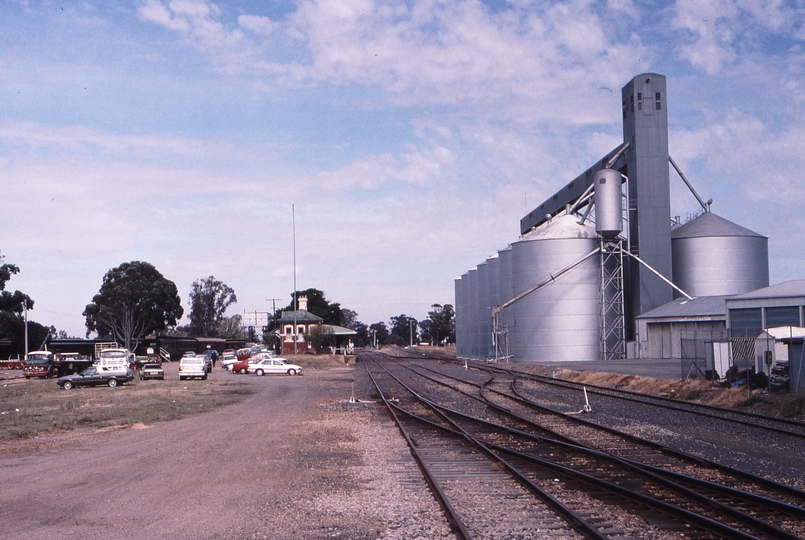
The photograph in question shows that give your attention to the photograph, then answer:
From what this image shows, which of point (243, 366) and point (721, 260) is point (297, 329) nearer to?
point (243, 366)

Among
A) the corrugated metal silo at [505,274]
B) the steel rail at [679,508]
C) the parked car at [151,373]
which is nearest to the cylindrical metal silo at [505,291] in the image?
the corrugated metal silo at [505,274]

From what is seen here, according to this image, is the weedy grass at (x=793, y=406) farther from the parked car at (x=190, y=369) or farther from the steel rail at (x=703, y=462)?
the parked car at (x=190, y=369)

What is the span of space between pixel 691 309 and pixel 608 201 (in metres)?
11.8

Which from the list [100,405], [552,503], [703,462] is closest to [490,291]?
[100,405]

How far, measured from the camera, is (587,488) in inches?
439

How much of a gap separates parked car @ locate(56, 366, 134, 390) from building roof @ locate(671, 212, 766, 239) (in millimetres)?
46399

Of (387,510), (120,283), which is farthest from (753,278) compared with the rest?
(120,283)

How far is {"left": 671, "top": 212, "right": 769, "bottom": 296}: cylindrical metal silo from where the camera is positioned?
62.8 meters

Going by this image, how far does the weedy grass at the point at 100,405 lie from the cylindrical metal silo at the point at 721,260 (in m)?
40.5

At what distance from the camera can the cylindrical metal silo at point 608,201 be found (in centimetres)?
6153

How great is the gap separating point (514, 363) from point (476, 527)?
5485 centimetres

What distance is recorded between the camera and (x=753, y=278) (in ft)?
208

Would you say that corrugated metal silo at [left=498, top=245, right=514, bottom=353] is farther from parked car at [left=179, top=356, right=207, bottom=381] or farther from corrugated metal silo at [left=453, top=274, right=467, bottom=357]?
parked car at [left=179, top=356, right=207, bottom=381]

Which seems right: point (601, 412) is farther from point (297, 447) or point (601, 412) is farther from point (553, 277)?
point (553, 277)
